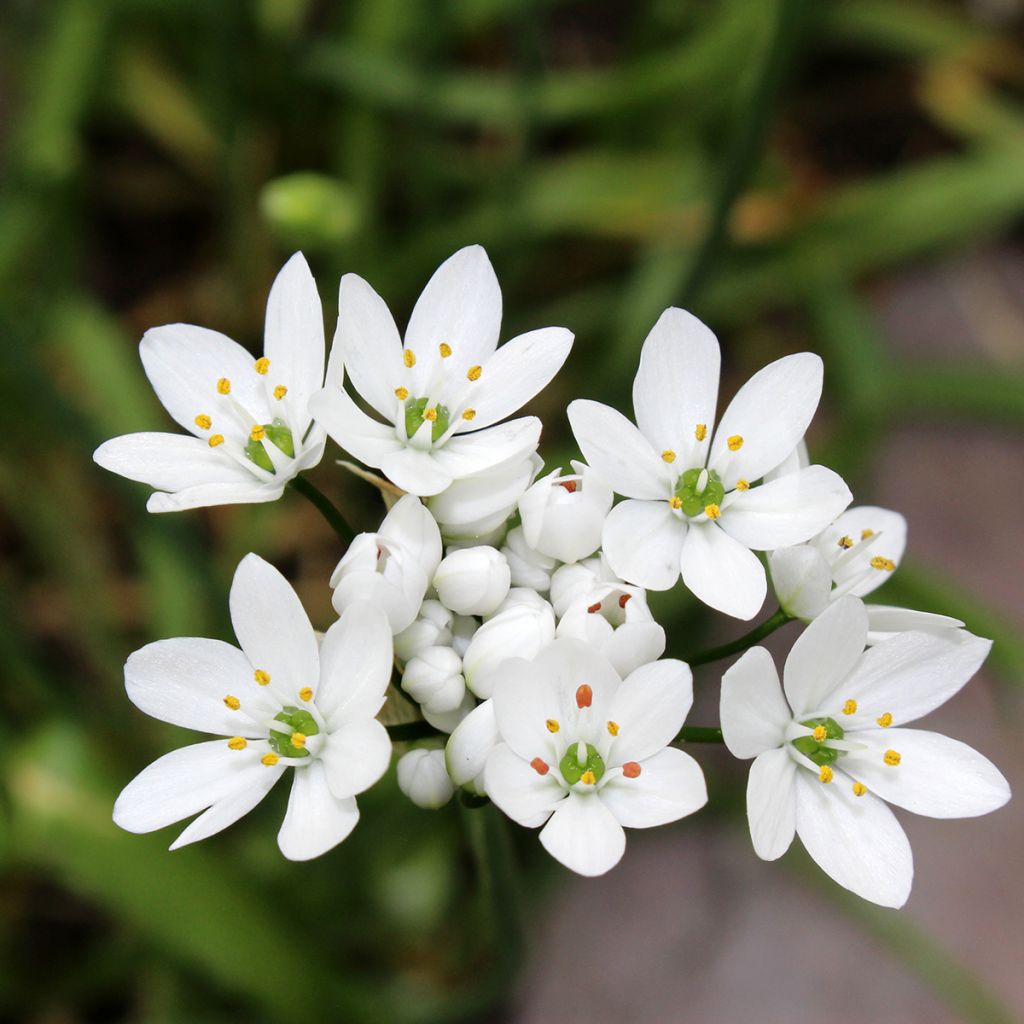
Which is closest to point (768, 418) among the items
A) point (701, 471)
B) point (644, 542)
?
point (701, 471)

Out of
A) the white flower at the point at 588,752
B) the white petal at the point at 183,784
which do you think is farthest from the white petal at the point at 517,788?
the white petal at the point at 183,784

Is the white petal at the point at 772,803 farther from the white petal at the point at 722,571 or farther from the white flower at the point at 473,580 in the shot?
the white flower at the point at 473,580

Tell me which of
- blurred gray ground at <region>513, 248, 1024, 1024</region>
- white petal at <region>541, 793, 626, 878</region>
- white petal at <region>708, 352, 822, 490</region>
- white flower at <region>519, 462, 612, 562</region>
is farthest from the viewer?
blurred gray ground at <region>513, 248, 1024, 1024</region>

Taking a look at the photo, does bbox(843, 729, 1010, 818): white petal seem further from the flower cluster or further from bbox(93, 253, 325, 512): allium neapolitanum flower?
bbox(93, 253, 325, 512): allium neapolitanum flower

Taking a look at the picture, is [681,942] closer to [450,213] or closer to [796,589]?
[796,589]

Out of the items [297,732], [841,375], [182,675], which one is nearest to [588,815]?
[297,732]

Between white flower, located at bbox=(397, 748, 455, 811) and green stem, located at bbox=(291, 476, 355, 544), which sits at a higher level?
green stem, located at bbox=(291, 476, 355, 544)

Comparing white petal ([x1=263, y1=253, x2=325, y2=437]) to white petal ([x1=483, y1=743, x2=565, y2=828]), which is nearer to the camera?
white petal ([x1=483, y1=743, x2=565, y2=828])

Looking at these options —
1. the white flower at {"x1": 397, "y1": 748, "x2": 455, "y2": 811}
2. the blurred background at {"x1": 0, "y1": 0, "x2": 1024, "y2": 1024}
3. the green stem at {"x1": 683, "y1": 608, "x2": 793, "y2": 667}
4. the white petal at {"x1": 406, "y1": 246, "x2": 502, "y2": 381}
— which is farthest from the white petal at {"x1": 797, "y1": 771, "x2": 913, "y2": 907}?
the blurred background at {"x1": 0, "y1": 0, "x2": 1024, "y2": 1024}

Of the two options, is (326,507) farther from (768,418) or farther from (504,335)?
(504,335)
